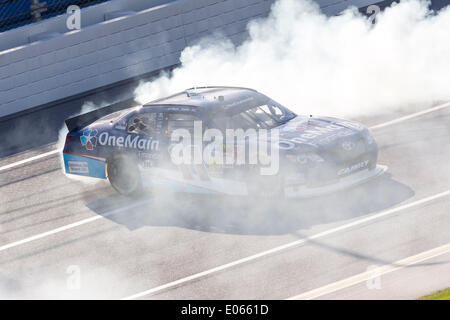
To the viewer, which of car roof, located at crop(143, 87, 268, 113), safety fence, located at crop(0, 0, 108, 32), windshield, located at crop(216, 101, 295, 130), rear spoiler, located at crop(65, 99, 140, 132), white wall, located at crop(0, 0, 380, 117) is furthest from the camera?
safety fence, located at crop(0, 0, 108, 32)

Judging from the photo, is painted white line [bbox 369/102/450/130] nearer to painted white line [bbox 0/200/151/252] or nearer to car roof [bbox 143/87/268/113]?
car roof [bbox 143/87/268/113]

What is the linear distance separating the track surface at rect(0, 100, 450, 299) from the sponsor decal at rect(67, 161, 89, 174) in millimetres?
319

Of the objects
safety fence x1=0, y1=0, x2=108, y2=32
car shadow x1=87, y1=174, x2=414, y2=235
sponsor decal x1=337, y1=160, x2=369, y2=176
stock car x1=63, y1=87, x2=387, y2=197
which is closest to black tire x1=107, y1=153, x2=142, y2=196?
stock car x1=63, y1=87, x2=387, y2=197

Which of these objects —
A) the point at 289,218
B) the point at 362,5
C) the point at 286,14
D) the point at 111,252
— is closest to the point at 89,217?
the point at 111,252

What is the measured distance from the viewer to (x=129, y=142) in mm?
11797

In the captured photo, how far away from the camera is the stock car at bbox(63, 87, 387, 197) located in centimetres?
1060

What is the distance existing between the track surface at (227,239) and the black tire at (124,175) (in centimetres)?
18

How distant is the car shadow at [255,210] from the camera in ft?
34.2

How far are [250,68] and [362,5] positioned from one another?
4.86m

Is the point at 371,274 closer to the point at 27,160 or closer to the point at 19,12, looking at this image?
the point at 27,160

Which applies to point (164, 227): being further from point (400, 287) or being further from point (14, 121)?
point (14, 121)

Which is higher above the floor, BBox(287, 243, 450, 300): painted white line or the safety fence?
the safety fence

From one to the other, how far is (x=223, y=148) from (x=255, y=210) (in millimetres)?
928

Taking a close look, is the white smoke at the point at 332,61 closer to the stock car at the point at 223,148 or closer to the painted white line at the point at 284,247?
the stock car at the point at 223,148
